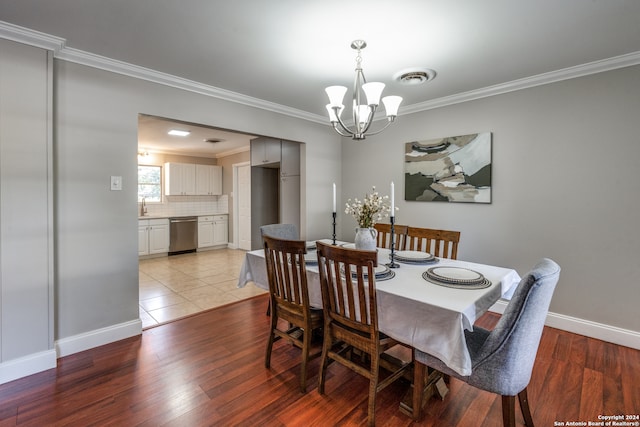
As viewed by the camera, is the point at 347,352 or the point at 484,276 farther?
the point at 347,352

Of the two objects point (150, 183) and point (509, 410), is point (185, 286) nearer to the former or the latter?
point (150, 183)

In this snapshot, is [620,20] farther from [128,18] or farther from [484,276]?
[128,18]

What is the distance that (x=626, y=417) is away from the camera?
167 centimetres

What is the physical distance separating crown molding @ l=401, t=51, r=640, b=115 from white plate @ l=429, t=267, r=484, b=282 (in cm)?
204

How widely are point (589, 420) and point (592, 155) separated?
2052mm

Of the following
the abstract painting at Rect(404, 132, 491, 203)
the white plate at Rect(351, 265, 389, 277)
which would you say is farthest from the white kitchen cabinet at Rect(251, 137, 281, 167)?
the white plate at Rect(351, 265, 389, 277)

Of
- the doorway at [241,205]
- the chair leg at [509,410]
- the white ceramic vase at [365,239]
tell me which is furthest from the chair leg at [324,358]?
the doorway at [241,205]

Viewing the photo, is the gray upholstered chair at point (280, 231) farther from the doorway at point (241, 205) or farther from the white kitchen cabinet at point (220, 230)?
the white kitchen cabinet at point (220, 230)

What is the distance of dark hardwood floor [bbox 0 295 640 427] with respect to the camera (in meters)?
1.68

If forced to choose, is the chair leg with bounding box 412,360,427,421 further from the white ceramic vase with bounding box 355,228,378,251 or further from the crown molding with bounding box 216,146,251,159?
the crown molding with bounding box 216,146,251,159

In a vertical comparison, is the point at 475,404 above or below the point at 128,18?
below

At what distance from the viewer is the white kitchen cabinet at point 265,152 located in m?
4.70

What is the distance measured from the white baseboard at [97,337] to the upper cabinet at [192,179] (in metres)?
4.30

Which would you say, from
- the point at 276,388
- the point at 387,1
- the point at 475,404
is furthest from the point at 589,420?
the point at 387,1
